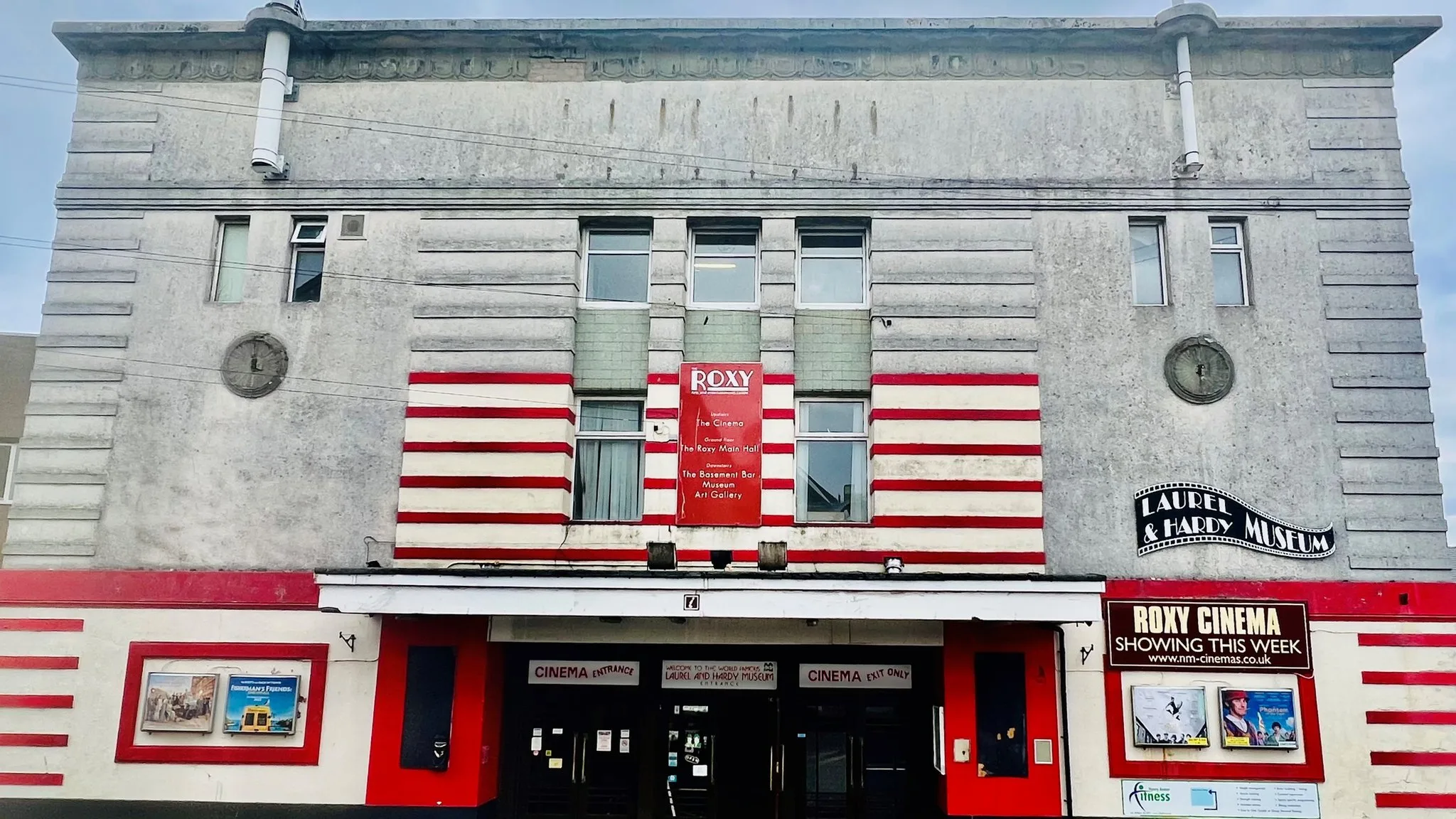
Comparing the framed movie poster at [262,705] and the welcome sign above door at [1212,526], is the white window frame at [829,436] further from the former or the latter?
the framed movie poster at [262,705]

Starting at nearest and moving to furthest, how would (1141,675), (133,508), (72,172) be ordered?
(1141,675), (133,508), (72,172)

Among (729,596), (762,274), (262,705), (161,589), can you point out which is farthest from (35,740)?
(762,274)

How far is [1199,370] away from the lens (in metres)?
13.8

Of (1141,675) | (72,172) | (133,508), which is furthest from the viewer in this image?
(72,172)

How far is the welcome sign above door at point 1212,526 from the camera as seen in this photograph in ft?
43.5

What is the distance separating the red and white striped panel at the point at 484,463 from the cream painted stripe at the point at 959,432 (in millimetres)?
4428

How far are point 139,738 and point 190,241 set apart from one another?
22.6 ft

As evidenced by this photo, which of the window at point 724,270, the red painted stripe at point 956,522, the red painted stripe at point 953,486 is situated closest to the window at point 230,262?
the window at point 724,270

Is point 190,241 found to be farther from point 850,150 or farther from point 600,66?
point 850,150

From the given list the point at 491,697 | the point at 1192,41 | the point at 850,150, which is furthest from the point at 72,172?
the point at 1192,41

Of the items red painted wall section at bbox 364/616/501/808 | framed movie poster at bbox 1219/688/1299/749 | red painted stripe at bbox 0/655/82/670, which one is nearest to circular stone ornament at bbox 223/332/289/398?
red painted wall section at bbox 364/616/501/808

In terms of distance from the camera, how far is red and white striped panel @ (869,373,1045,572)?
1332 cm

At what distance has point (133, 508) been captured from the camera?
45.8 ft

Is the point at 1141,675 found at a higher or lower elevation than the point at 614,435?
lower
